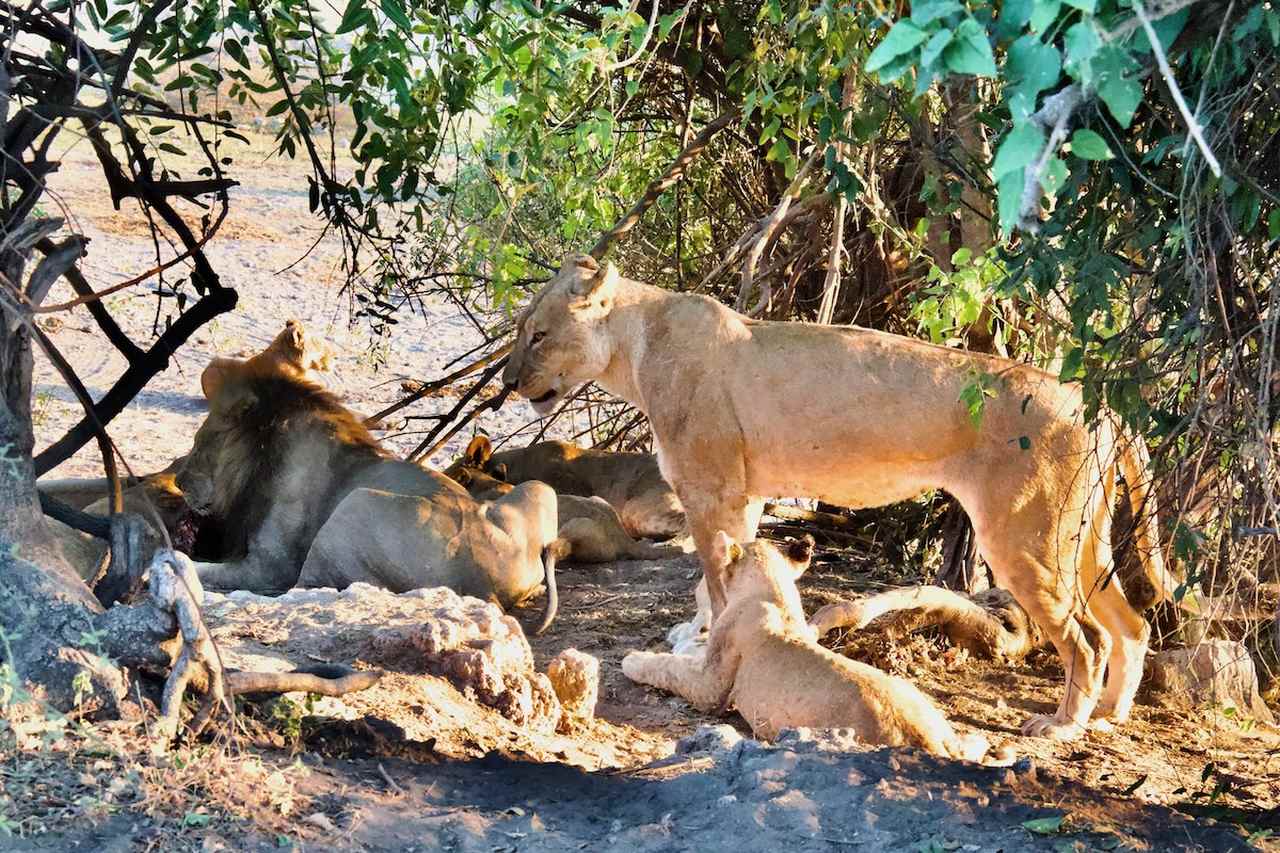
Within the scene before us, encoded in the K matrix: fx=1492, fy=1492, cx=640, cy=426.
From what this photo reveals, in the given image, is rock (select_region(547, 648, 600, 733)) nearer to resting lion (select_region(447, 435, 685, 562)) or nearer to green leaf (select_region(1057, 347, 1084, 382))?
green leaf (select_region(1057, 347, 1084, 382))

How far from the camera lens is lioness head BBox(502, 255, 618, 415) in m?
6.96

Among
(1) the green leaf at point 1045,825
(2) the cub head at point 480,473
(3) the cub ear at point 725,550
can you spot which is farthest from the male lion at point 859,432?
(1) the green leaf at point 1045,825

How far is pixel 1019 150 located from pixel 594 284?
4830 millimetres

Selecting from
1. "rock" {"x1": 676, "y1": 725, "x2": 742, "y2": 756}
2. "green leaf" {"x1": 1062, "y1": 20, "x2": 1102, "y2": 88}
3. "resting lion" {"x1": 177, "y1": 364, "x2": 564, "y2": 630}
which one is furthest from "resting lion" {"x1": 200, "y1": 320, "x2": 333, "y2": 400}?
"green leaf" {"x1": 1062, "y1": 20, "x2": 1102, "y2": 88}

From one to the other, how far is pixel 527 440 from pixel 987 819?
332 inches

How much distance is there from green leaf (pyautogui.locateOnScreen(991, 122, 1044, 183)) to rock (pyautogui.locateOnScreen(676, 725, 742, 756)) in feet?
8.47

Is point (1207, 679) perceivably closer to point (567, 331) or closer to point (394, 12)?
point (567, 331)

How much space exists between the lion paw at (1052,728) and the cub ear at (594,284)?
8.79 ft

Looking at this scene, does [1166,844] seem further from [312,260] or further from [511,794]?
[312,260]

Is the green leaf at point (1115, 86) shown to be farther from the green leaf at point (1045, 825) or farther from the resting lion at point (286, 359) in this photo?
the resting lion at point (286, 359)

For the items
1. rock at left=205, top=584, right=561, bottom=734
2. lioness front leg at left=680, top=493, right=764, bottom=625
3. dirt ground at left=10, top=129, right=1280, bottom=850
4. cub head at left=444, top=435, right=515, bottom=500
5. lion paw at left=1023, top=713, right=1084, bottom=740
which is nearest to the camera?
dirt ground at left=10, top=129, right=1280, bottom=850

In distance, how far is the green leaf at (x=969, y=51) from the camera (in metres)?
2.10

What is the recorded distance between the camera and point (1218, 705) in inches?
252

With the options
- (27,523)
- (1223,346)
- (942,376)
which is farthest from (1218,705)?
(27,523)
